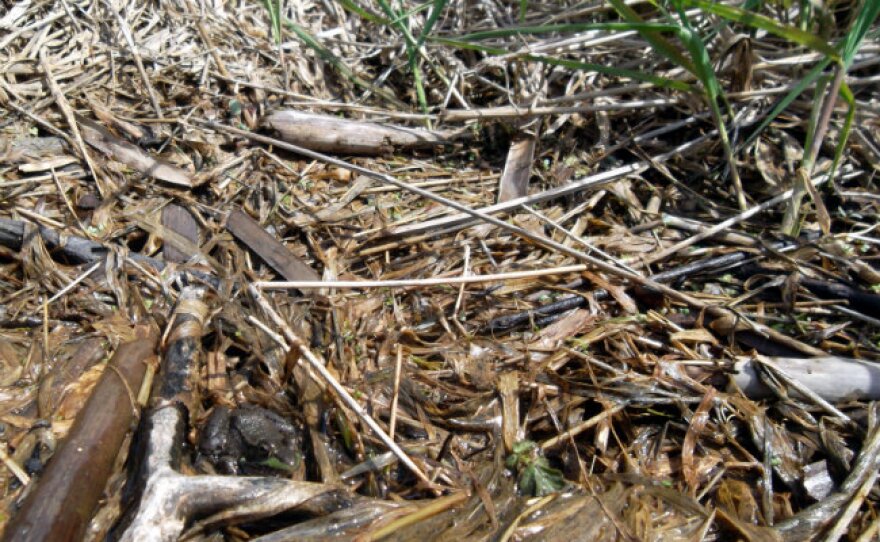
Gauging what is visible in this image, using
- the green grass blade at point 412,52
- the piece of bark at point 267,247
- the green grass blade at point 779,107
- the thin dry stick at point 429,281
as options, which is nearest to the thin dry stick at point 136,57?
the piece of bark at point 267,247

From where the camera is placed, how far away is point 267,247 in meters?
2.91

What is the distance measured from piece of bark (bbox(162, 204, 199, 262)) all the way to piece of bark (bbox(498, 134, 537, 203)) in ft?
4.46

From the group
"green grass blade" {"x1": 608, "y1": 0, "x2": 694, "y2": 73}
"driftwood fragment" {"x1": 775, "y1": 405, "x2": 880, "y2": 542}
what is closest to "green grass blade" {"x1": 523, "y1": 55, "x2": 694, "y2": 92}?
"green grass blade" {"x1": 608, "y1": 0, "x2": 694, "y2": 73}

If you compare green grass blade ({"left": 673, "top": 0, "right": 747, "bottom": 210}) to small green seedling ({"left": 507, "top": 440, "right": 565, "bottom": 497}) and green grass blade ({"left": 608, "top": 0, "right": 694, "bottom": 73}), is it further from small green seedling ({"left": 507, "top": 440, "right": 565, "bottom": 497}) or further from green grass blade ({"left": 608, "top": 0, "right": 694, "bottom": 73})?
small green seedling ({"left": 507, "top": 440, "right": 565, "bottom": 497})

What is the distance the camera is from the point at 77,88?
3283mm

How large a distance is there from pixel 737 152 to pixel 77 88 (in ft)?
10.3

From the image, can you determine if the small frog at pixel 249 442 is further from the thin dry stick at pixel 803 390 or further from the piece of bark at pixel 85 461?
the thin dry stick at pixel 803 390

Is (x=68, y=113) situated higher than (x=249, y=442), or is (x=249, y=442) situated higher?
(x=68, y=113)

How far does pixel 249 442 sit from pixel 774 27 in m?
2.40

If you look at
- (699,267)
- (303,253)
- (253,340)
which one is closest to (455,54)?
A: (303,253)

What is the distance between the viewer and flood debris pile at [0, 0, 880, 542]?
7.19ft

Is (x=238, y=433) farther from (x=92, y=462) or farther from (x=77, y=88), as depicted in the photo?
(x=77, y=88)

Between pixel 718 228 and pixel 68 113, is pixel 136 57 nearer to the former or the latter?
pixel 68 113

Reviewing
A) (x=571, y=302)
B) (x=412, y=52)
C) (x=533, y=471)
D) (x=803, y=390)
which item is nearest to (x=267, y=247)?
(x=412, y=52)
